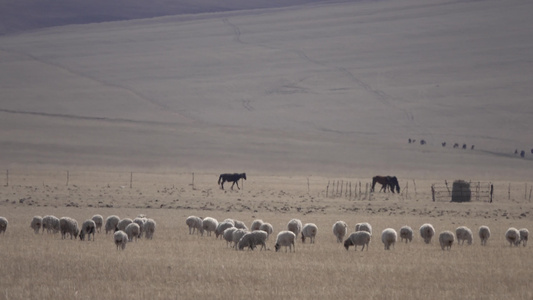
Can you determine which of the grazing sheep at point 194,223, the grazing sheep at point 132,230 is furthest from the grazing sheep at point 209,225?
the grazing sheep at point 132,230

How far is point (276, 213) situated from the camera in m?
30.1

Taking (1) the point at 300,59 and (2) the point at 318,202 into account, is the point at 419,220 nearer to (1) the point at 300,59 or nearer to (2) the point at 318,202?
(2) the point at 318,202

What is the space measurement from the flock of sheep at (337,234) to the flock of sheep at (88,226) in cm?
166

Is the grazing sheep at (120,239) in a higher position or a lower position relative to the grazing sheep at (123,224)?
lower

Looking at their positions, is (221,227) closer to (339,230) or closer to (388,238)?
(339,230)

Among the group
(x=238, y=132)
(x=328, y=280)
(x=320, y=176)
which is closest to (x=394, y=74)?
(x=238, y=132)

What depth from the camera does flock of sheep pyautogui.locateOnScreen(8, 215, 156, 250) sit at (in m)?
19.4

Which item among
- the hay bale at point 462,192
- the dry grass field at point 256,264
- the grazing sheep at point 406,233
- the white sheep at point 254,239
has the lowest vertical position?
the dry grass field at point 256,264

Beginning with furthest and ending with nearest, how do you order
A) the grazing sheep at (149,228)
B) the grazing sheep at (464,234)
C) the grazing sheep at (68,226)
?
the grazing sheep at (149,228)
the grazing sheep at (464,234)
the grazing sheep at (68,226)

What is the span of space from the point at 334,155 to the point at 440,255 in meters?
49.6

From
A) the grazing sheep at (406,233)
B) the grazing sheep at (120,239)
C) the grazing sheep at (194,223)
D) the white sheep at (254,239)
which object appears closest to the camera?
the grazing sheep at (120,239)

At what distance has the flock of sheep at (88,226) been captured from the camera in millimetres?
19391

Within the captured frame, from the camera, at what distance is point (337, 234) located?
20.1m

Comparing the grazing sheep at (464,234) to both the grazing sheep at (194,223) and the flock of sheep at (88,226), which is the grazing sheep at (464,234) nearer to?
the grazing sheep at (194,223)
